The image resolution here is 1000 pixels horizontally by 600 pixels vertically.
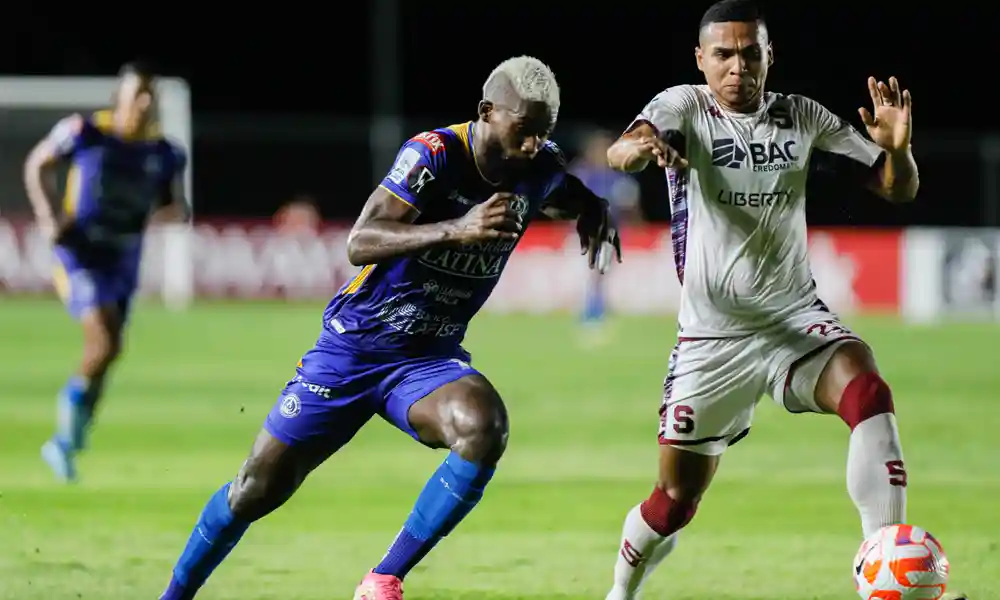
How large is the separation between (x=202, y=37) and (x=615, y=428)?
32950 mm

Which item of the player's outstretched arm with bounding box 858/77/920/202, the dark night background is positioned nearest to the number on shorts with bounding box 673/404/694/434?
the player's outstretched arm with bounding box 858/77/920/202

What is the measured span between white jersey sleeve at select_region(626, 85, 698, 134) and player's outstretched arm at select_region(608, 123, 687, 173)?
202 mm

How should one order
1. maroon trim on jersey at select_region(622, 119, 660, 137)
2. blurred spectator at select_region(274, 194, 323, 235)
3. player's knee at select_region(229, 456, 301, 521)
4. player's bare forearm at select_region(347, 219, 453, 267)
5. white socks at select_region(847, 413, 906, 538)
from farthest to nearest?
blurred spectator at select_region(274, 194, 323, 235)
maroon trim on jersey at select_region(622, 119, 660, 137)
player's knee at select_region(229, 456, 301, 521)
white socks at select_region(847, 413, 906, 538)
player's bare forearm at select_region(347, 219, 453, 267)

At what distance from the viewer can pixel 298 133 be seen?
3512 cm

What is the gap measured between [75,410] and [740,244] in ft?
20.6

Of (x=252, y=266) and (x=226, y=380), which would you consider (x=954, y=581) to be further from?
(x=252, y=266)

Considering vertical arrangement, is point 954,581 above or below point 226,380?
above

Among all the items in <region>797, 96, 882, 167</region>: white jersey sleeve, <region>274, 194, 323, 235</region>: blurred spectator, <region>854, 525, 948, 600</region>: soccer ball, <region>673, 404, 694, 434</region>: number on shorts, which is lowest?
<region>274, 194, 323, 235</region>: blurred spectator

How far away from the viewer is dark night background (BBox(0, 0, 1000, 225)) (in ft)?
115

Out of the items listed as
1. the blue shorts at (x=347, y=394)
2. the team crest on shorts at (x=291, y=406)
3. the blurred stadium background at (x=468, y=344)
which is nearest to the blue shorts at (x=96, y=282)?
the blurred stadium background at (x=468, y=344)

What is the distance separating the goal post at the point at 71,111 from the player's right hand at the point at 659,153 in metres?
24.7

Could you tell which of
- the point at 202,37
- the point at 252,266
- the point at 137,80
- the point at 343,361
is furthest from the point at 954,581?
the point at 202,37

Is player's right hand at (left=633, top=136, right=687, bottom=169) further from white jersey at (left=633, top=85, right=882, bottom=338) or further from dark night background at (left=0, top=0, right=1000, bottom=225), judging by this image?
dark night background at (left=0, top=0, right=1000, bottom=225)

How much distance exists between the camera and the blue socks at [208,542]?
21.8ft
